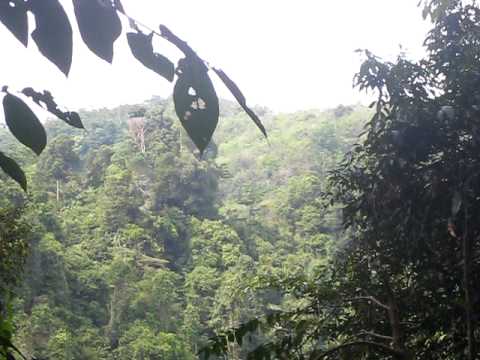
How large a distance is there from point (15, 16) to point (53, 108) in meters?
0.15

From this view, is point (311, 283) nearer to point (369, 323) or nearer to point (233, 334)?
point (369, 323)

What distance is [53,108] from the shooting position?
1.64 feet

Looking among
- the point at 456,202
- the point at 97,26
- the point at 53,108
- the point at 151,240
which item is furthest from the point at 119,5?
the point at 151,240

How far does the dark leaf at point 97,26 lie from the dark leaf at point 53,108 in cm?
12

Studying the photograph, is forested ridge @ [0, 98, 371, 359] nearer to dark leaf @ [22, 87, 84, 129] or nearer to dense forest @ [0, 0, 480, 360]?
dense forest @ [0, 0, 480, 360]

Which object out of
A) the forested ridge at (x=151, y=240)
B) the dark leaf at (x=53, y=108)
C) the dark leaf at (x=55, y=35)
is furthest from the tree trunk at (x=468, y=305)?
the forested ridge at (x=151, y=240)

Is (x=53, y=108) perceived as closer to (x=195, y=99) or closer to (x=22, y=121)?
(x=22, y=121)

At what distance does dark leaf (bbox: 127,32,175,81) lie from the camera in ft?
1.26

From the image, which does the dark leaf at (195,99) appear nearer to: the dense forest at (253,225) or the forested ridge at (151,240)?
the dense forest at (253,225)

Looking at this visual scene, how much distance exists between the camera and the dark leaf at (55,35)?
346 millimetres

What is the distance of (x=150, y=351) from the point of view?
11.4 m

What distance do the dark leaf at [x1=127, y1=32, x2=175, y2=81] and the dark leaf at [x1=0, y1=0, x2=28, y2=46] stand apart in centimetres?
7

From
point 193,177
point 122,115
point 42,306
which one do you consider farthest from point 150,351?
point 122,115

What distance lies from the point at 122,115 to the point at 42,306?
19596mm
